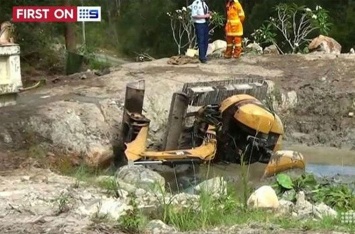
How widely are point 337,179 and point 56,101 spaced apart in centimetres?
433

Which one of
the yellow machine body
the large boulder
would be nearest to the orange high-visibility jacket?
the yellow machine body

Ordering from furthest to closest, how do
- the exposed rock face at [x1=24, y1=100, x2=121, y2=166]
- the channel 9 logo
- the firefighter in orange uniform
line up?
1. the firefighter in orange uniform
2. the exposed rock face at [x1=24, y1=100, x2=121, y2=166]
3. the channel 9 logo

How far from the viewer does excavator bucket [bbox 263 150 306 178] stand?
982 centimetres

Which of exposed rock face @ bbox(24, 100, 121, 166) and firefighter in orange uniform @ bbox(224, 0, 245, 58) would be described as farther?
firefighter in orange uniform @ bbox(224, 0, 245, 58)

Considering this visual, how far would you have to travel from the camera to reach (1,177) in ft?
26.6

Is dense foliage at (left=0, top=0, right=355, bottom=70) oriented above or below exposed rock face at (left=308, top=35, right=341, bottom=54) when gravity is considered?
below

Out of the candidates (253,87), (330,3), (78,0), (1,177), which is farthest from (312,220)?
(330,3)

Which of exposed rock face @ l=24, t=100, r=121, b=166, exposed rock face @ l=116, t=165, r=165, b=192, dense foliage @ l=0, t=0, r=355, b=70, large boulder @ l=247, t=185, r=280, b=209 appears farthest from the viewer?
dense foliage @ l=0, t=0, r=355, b=70

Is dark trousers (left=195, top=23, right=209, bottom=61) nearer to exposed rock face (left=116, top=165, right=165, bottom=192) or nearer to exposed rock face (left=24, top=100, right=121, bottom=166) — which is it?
exposed rock face (left=24, top=100, right=121, bottom=166)

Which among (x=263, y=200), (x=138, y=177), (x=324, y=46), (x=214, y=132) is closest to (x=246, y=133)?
(x=214, y=132)

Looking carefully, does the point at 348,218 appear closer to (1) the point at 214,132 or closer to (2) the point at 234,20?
(1) the point at 214,132

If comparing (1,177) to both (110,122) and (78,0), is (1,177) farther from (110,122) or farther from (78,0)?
(78,0)

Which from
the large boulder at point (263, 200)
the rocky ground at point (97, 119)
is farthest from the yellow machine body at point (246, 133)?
the large boulder at point (263, 200)

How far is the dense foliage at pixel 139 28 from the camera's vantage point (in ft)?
51.4
